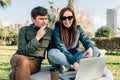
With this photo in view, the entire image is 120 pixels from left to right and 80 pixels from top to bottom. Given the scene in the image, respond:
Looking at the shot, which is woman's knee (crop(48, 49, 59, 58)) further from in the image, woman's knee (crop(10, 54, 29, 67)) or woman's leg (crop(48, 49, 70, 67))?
woman's knee (crop(10, 54, 29, 67))

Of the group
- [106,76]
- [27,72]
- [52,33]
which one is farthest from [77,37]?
[27,72]

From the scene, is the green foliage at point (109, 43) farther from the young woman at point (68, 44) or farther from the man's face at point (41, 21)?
the man's face at point (41, 21)

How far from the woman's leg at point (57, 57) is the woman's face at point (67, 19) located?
13.7 inches

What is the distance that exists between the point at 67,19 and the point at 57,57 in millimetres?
481

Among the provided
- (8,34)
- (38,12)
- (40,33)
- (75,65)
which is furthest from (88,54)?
(8,34)

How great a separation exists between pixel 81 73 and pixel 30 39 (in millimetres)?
722

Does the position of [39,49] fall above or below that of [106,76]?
above

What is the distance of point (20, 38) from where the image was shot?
4004mm

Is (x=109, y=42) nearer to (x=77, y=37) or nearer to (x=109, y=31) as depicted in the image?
(x=109, y=31)

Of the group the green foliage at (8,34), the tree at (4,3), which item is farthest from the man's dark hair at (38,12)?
the green foliage at (8,34)

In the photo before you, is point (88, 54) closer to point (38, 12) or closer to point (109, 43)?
point (38, 12)

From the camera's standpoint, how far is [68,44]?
423 centimetres

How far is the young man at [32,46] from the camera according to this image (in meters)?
3.75

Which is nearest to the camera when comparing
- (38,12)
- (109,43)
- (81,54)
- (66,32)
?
(38,12)
